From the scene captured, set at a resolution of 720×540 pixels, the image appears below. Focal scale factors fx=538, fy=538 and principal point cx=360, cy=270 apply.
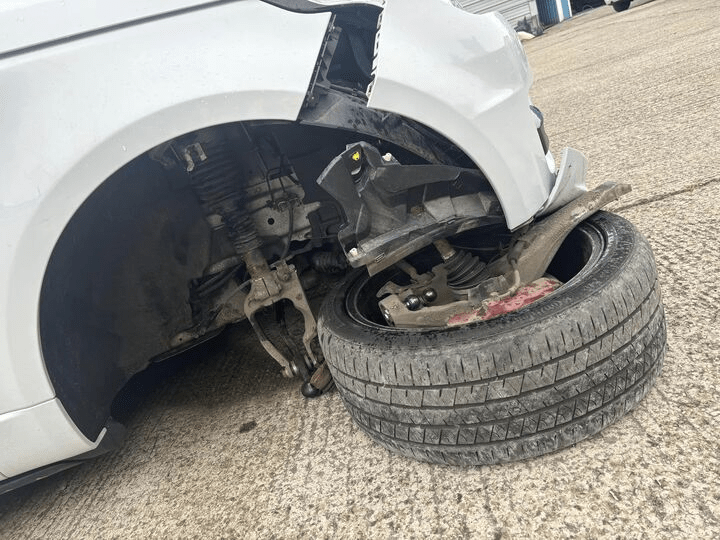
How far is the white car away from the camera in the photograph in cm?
122

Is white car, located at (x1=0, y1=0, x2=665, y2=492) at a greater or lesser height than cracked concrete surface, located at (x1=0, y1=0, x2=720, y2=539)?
greater

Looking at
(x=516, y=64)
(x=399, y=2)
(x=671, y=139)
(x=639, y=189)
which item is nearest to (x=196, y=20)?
(x=399, y=2)

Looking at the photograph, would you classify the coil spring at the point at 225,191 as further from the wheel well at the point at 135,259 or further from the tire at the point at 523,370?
the tire at the point at 523,370

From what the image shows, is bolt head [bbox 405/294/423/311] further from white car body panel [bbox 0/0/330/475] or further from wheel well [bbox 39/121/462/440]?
white car body panel [bbox 0/0/330/475]

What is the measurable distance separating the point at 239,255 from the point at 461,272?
75cm

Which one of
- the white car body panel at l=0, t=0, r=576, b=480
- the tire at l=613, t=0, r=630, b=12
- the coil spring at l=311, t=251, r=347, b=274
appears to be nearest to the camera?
the white car body panel at l=0, t=0, r=576, b=480

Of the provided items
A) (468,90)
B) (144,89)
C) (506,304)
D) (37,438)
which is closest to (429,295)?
(506,304)

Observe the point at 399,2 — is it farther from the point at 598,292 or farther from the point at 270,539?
the point at 270,539

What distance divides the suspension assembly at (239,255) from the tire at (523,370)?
0.48 metres

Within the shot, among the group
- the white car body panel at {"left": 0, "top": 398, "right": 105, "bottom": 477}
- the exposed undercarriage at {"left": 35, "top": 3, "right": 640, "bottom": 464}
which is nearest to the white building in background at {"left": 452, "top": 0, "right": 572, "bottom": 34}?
the exposed undercarriage at {"left": 35, "top": 3, "right": 640, "bottom": 464}

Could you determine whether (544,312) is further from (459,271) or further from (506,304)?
(459,271)

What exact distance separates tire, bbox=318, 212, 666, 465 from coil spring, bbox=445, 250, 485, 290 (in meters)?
0.36

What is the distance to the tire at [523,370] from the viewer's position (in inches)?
49.0

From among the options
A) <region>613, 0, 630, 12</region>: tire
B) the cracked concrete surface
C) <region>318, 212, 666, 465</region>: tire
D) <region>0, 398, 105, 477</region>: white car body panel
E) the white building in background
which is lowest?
<region>613, 0, 630, 12</region>: tire
